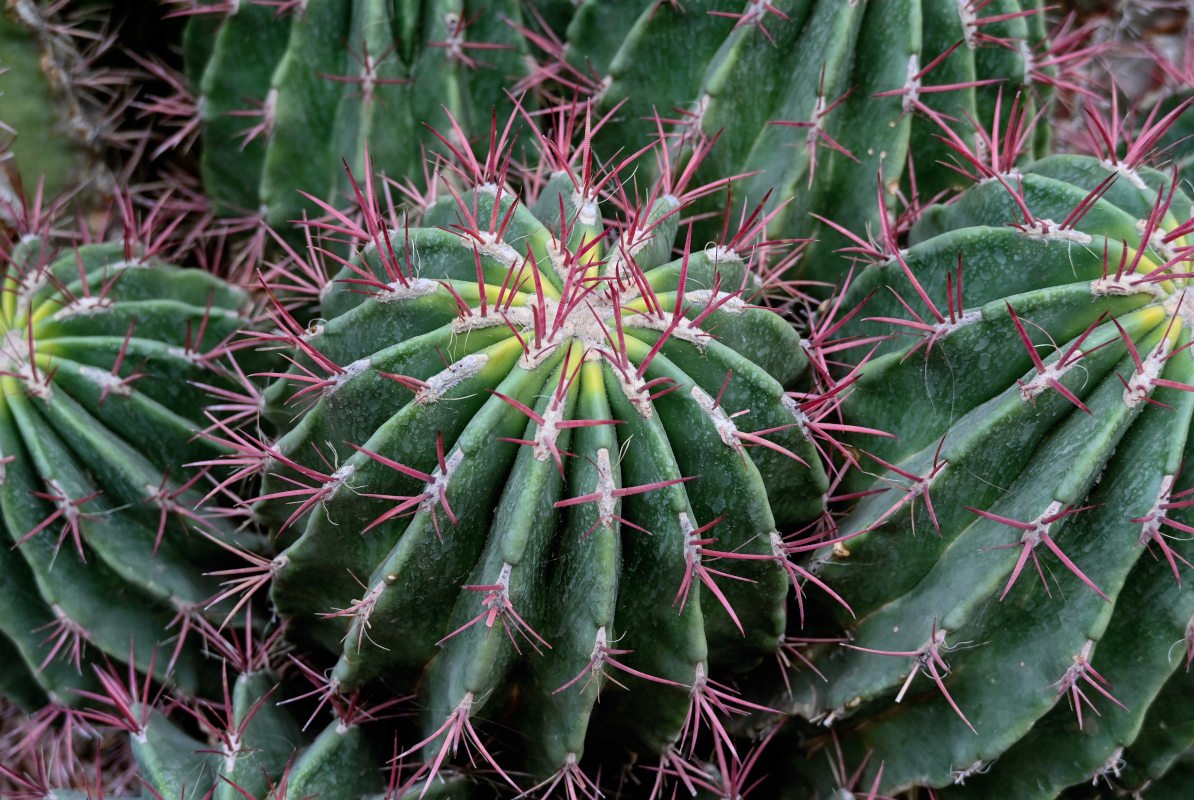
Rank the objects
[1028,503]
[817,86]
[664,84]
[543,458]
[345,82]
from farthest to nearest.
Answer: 1. [345,82]
2. [664,84]
3. [817,86]
4. [1028,503]
5. [543,458]

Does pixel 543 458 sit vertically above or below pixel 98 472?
above

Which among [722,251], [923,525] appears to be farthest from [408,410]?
[923,525]

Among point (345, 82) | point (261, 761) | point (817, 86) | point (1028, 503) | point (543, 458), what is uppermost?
point (817, 86)

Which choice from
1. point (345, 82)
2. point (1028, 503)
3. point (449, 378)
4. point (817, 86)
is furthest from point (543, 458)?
point (345, 82)

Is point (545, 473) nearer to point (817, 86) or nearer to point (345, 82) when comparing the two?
point (817, 86)

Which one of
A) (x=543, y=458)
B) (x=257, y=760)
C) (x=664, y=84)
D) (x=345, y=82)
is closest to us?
(x=543, y=458)

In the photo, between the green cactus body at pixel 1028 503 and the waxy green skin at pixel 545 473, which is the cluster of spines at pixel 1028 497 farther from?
Answer: the waxy green skin at pixel 545 473

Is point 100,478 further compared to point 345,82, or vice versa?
point 345,82
